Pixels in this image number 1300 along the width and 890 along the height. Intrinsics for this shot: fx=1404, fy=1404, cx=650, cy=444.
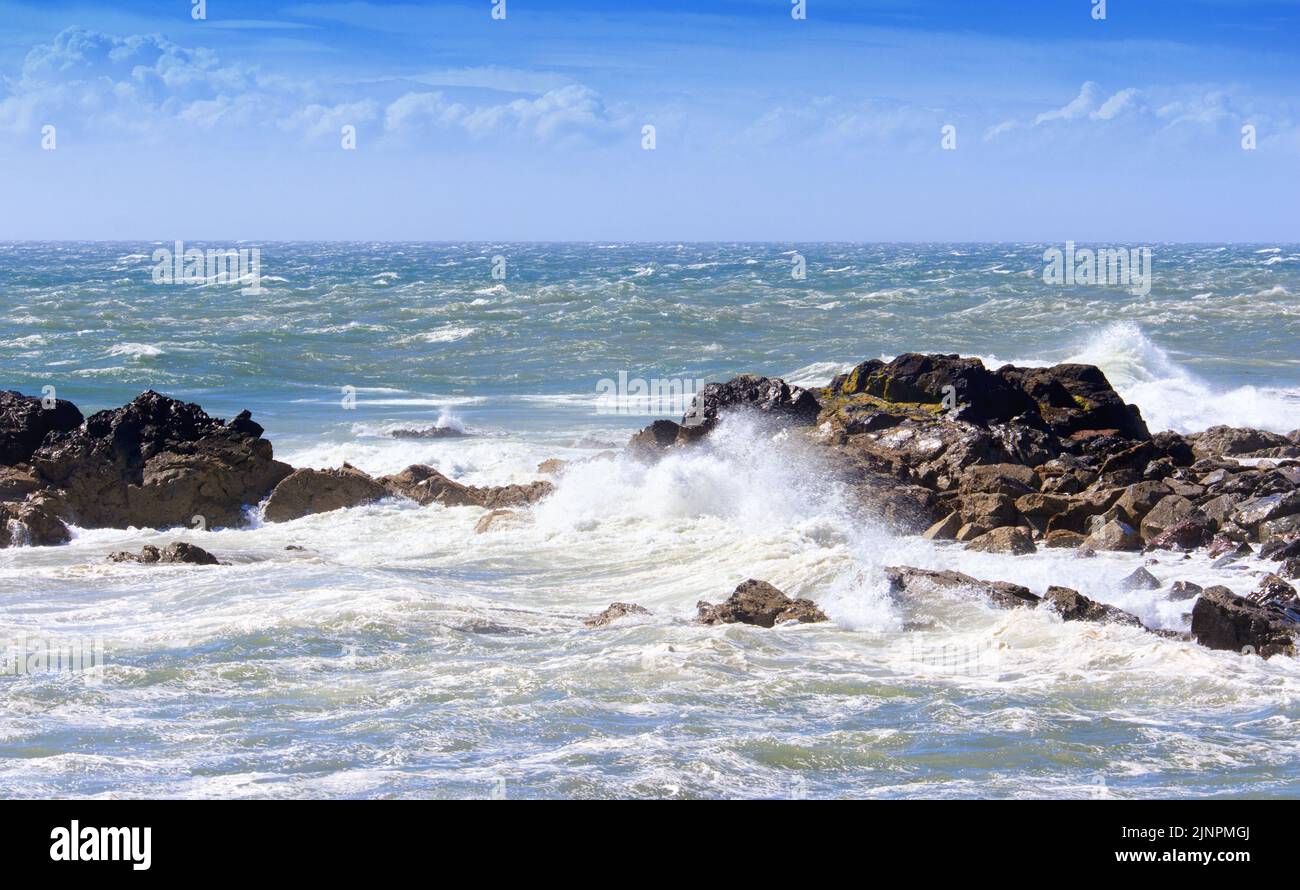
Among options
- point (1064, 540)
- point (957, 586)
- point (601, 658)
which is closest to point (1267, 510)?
point (1064, 540)

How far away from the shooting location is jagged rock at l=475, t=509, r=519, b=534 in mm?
16547

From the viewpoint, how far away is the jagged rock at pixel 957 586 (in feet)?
38.9

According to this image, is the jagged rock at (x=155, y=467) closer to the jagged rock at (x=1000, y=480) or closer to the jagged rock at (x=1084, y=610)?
the jagged rock at (x=1000, y=480)

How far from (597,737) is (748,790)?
1270 millimetres

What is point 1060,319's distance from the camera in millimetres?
47312

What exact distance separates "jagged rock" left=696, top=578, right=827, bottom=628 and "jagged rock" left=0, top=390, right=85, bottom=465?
10048 mm

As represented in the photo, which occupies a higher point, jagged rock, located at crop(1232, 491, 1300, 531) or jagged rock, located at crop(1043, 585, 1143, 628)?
jagged rock, located at crop(1232, 491, 1300, 531)

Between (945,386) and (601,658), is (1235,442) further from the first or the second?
(601,658)

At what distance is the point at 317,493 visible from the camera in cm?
1769

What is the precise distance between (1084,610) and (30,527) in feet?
37.5

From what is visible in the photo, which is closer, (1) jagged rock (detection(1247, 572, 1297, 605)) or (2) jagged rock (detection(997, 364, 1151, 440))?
(1) jagged rock (detection(1247, 572, 1297, 605))

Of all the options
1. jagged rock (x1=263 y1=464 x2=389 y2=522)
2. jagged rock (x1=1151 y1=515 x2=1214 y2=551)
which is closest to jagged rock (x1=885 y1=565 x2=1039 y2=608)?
jagged rock (x1=1151 y1=515 x2=1214 y2=551)

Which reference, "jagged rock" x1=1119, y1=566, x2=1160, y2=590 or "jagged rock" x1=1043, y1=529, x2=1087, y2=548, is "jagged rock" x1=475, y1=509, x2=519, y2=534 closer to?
"jagged rock" x1=1043, y1=529, x2=1087, y2=548
